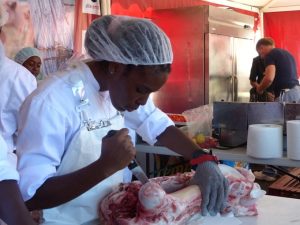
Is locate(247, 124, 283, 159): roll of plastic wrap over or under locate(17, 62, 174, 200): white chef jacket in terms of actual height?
under

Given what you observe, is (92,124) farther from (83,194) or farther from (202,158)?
(202,158)

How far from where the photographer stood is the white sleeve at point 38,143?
110cm

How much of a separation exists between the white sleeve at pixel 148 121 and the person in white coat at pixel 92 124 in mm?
175

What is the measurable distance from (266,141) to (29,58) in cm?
187

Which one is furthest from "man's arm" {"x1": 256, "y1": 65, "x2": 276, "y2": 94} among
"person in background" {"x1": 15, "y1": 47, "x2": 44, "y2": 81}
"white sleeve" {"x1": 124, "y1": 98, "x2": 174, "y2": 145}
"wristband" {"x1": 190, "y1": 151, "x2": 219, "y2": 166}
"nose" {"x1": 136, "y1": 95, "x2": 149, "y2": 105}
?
"nose" {"x1": 136, "y1": 95, "x2": 149, "y2": 105}

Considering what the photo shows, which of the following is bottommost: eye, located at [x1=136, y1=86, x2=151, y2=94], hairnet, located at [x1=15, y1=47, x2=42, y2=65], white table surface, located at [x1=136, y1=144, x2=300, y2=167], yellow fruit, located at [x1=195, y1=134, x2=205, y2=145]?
white table surface, located at [x1=136, y1=144, x2=300, y2=167]

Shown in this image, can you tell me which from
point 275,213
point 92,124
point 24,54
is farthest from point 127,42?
point 24,54

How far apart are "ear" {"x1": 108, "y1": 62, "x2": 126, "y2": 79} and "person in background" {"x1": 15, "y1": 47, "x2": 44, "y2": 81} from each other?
6.81 ft

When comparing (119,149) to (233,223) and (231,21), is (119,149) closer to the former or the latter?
(233,223)

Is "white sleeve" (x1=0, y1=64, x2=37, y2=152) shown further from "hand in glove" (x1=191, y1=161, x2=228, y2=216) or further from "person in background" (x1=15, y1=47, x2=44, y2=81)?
"hand in glove" (x1=191, y1=161, x2=228, y2=216)

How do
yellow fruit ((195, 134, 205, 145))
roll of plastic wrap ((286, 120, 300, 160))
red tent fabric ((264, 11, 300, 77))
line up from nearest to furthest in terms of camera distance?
roll of plastic wrap ((286, 120, 300, 160))
yellow fruit ((195, 134, 205, 145))
red tent fabric ((264, 11, 300, 77))

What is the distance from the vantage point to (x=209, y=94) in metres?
4.87

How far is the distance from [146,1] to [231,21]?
119 cm

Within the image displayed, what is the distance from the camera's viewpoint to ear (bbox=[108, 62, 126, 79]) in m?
1.25
